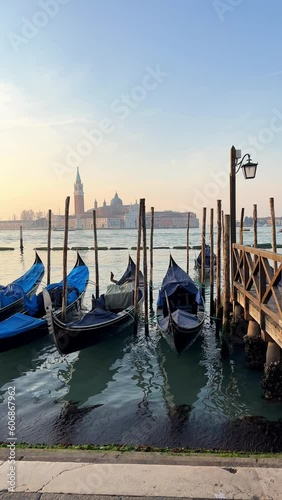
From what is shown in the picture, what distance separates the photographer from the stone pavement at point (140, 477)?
2.71 m

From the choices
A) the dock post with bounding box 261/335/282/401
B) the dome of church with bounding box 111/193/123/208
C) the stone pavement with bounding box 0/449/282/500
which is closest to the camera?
the stone pavement with bounding box 0/449/282/500

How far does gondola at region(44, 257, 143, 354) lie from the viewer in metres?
6.74

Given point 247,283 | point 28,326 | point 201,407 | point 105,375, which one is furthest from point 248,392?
point 28,326

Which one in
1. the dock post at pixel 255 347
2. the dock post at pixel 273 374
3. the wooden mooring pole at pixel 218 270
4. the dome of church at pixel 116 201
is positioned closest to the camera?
the dock post at pixel 273 374

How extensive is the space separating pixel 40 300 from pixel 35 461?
629cm

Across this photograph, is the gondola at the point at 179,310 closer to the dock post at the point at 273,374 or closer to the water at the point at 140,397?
the water at the point at 140,397

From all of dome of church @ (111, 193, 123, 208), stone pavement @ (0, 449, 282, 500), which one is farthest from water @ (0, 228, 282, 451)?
dome of church @ (111, 193, 123, 208)

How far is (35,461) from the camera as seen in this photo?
320cm

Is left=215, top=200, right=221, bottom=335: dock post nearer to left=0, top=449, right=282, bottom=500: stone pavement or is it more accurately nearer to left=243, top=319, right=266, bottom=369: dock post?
left=243, top=319, right=266, bottom=369: dock post

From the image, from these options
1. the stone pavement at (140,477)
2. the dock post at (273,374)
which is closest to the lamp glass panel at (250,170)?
the dock post at (273,374)

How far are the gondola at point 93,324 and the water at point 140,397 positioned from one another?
0.48 m

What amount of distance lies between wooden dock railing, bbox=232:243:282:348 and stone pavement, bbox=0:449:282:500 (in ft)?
6.34

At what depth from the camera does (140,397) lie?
19.5 feet

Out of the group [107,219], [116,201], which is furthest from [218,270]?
[116,201]
